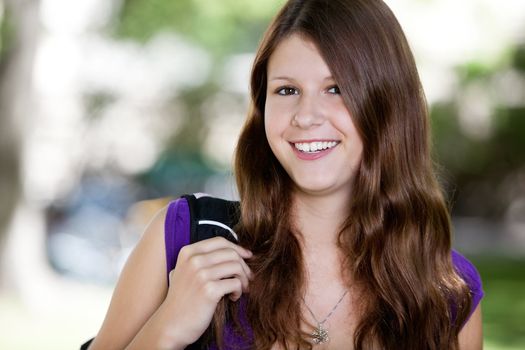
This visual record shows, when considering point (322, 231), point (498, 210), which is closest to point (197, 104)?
point (498, 210)

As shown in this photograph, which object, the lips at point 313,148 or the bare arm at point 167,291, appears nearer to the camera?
the bare arm at point 167,291

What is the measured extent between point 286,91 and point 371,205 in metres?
0.51

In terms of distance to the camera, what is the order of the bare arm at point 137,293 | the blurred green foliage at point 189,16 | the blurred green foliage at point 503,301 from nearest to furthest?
1. the bare arm at point 137,293
2. the blurred green foliage at point 503,301
3. the blurred green foliage at point 189,16

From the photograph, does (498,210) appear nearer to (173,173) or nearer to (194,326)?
(173,173)

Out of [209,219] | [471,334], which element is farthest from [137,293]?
[471,334]

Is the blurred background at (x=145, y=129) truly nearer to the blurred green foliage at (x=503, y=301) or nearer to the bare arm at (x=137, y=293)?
the blurred green foliage at (x=503, y=301)

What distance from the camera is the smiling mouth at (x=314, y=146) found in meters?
2.49

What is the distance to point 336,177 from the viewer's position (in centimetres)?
255

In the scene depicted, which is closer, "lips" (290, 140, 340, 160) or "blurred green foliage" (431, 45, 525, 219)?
"lips" (290, 140, 340, 160)

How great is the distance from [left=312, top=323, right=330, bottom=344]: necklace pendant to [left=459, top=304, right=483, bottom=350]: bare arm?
0.49 metres

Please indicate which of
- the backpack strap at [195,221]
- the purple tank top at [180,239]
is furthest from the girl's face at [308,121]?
the purple tank top at [180,239]

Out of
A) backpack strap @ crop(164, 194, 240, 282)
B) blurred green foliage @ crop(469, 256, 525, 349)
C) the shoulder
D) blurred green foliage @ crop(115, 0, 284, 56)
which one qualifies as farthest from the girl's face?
blurred green foliage @ crop(115, 0, 284, 56)

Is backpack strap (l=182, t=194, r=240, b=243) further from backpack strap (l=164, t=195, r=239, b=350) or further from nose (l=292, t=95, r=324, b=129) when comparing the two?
nose (l=292, t=95, r=324, b=129)

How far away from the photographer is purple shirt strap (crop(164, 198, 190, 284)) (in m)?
2.47
